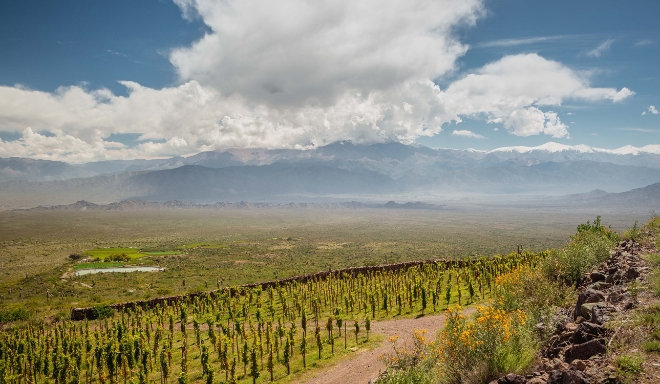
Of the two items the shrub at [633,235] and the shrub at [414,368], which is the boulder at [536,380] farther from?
the shrub at [633,235]

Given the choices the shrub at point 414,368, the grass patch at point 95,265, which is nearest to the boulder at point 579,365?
the shrub at point 414,368

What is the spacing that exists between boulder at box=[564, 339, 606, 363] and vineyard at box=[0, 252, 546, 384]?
36.4 feet

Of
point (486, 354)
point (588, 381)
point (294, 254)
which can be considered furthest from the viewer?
point (294, 254)

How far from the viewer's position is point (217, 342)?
74.7 feet

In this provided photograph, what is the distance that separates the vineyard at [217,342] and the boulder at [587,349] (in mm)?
11101

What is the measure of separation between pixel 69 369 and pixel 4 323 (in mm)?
19367

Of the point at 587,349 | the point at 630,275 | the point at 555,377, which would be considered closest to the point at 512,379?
the point at 555,377

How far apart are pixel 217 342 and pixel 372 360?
1096 centimetres

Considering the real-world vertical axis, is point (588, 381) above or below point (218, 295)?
above

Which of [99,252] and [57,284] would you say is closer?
[57,284]

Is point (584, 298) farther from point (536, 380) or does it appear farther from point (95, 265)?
point (95, 265)

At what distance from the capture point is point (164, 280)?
49.0 meters

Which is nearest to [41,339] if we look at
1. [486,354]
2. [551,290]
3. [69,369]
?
[69,369]

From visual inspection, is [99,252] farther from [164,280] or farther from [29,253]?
[164,280]
